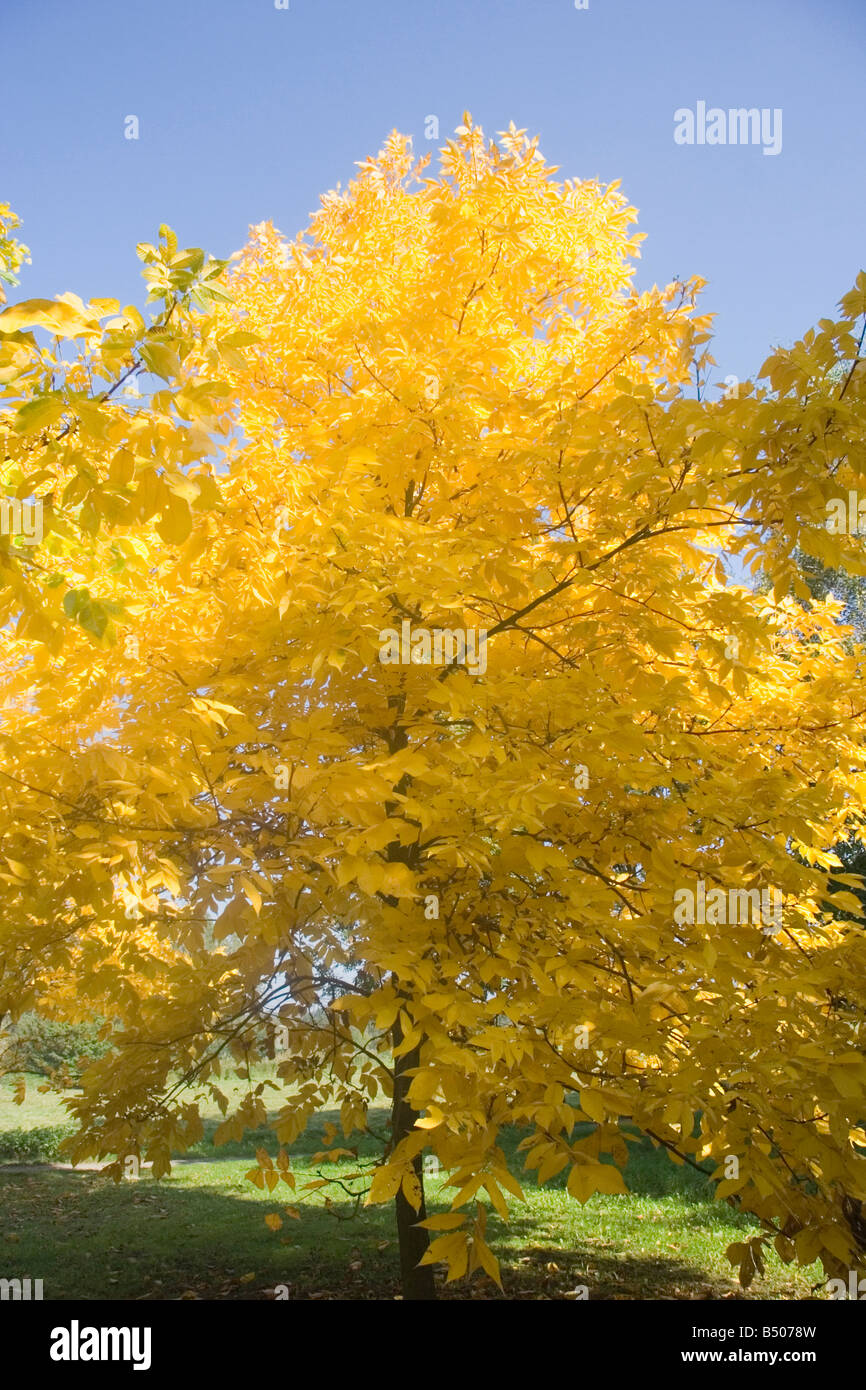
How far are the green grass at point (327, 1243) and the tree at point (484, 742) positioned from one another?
2.11m

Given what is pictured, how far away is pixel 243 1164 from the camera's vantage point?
13.5 m

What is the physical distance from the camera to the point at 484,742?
3230 mm

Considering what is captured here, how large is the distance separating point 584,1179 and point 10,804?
2420mm

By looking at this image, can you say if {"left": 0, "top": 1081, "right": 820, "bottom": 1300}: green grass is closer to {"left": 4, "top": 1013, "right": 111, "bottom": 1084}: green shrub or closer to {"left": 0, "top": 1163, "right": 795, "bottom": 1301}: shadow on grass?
{"left": 0, "top": 1163, "right": 795, "bottom": 1301}: shadow on grass

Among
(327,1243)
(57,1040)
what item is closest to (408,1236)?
(327,1243)

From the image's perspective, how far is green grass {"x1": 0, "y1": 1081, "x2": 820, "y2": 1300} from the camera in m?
6.47

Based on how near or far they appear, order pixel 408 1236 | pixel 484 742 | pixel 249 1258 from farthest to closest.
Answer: pixel 249 1258 < pixel 408 1236 < pixel 484 742

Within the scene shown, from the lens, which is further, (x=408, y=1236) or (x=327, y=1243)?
(x=327, y=1243)

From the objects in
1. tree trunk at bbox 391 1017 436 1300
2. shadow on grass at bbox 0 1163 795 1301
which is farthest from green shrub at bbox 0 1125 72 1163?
tree trunk at bbox 391 1017 436 1300

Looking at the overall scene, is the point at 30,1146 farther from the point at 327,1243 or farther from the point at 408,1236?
the point at 408,1236

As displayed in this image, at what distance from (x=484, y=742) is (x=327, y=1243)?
6.75 m

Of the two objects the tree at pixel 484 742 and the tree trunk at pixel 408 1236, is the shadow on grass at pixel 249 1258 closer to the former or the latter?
the tree trunk at pixel 408 1236

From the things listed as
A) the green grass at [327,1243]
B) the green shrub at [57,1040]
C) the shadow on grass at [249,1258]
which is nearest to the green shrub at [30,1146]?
the green shrub at [57,1040]
